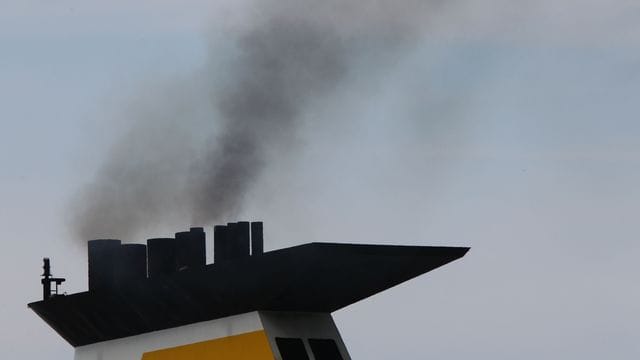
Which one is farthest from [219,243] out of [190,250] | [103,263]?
[103,263]

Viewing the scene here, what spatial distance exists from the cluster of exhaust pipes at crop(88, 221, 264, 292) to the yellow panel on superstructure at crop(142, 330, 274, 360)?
4.97 feet

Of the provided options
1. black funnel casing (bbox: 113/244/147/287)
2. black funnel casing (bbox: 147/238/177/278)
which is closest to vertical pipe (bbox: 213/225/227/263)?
black funnel casing (bbox: 147/238/177/278)

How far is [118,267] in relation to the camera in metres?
34.4

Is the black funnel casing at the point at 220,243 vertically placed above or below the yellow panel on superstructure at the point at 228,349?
above

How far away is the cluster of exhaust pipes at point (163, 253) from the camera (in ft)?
109

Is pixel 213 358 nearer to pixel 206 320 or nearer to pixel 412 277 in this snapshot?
pixel 206 320

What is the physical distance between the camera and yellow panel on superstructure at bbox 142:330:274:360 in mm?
32000

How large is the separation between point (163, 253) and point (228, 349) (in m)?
2.77

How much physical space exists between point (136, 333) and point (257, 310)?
311 cm

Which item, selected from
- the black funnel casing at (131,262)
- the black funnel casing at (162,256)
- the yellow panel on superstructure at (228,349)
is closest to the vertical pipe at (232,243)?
the black funnel casing at (162,256)

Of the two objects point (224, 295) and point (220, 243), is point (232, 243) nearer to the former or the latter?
point (220, 243)

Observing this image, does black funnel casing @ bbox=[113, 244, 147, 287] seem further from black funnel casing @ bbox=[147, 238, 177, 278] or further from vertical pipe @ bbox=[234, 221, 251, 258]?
vertical pipe @ bbox=[234, 221, 251, 258]

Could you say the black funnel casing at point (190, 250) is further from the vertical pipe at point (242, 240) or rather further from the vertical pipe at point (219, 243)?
the vertical pipe at point (242, 240)

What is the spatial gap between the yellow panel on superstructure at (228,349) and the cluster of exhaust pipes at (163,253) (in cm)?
152
